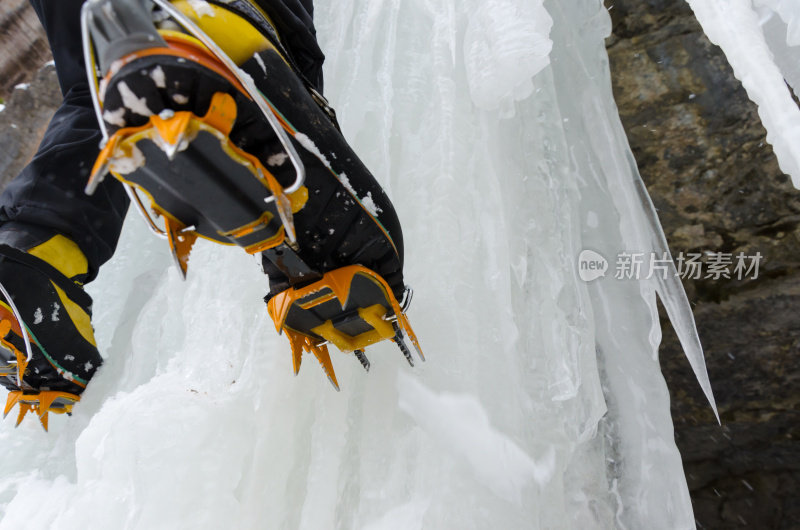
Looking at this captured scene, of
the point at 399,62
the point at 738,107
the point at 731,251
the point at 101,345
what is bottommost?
the point at 731,251

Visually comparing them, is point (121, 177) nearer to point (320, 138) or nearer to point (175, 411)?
point (320, 138)

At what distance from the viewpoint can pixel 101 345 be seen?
1292mm

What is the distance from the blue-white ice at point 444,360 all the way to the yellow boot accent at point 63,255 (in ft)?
0.58

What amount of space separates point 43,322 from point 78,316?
67 millimetres

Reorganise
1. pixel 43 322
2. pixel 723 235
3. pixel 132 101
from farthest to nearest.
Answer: pixel 723 235, pixel 43 322, pixel 132 101

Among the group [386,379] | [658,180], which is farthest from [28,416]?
[658,180]

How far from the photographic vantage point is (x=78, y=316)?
92cm

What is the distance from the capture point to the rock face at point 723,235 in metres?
1.27

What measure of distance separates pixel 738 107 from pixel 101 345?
67.3 inches

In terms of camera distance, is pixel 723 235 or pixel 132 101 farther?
pixel 723 235

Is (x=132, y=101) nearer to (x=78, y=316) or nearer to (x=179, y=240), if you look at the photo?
(x=179, y=240)
